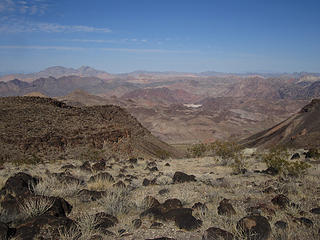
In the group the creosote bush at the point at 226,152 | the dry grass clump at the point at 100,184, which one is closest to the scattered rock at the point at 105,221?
the dry grass clump at the point at 100,184

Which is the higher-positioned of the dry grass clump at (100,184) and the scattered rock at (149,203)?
the scattered rock at (149,203)

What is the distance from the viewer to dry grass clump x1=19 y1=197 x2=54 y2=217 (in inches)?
195

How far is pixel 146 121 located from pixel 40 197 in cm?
11275

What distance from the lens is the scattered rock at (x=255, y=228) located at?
426 cm

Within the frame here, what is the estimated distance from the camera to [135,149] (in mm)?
30000

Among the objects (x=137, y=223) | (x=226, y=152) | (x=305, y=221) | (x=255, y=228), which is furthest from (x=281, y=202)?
(x=226, y=152)

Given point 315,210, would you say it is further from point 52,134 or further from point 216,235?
point 52,134

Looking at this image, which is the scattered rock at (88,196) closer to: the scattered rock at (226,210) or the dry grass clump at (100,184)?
the dry grass clump at (100,184)

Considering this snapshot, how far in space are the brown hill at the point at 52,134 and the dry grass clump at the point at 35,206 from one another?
57.4 ft

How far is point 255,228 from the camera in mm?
4387

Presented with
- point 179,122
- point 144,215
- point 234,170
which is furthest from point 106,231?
point 179,122

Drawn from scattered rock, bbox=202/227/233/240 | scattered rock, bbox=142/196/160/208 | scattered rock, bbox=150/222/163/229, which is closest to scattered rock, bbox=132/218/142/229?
scattered rock, bbox=150/222/163/229

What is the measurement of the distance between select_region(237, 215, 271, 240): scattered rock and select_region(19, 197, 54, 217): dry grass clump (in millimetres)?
3654

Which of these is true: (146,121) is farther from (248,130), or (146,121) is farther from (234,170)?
(234,170)
